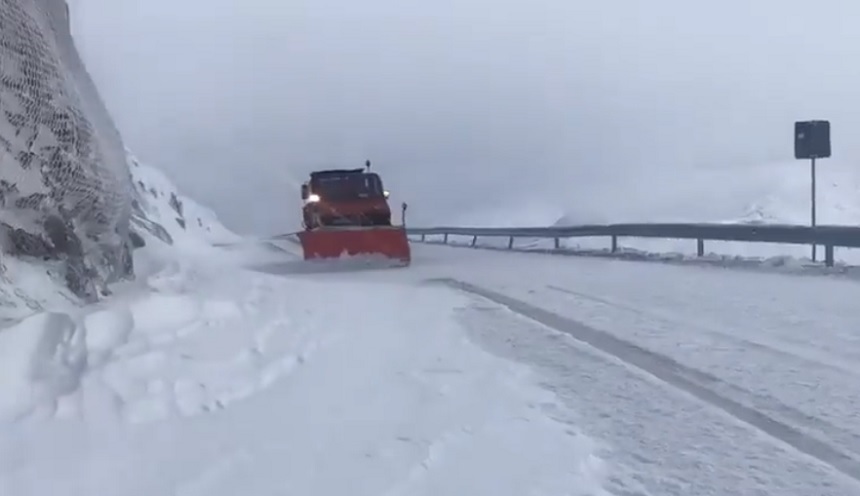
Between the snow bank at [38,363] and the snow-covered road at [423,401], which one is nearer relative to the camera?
the snow-covered road at [423,401]

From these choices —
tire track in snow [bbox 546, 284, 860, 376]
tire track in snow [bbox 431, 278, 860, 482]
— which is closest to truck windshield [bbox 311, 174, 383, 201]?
tire track in snow [bbox 431, 278, 860, 482]

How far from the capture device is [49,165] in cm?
689

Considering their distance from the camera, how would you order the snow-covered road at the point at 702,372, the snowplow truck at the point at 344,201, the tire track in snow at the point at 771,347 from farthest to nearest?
the snowplow truck at the point at 344,201, the tire track in snow at the point at 771,347, the snow-covered road at the point at 702,372

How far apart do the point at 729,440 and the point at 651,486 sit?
2.59 feet

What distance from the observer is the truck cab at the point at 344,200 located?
21141 millimetres

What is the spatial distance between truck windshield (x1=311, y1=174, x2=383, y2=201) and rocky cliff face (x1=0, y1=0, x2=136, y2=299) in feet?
40.4

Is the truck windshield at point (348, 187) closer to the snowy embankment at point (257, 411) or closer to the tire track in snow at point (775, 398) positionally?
the snowy embankment at point (257, 411)

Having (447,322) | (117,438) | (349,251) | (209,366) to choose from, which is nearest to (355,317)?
(447,322)

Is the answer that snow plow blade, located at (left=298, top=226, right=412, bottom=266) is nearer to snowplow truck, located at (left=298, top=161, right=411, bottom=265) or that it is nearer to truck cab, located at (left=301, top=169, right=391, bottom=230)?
snowplow truck, located at (left=298, top=161, right=411, bottom=265)

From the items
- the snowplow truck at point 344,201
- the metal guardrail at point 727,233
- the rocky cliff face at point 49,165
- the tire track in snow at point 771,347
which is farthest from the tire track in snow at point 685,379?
the snowplow truck at point 344,201

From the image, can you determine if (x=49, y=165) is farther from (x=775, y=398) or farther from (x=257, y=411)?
(x=775, y=398)

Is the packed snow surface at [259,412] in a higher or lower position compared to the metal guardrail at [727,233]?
lower

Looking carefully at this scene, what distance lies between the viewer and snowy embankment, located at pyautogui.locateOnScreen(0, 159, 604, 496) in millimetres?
3982

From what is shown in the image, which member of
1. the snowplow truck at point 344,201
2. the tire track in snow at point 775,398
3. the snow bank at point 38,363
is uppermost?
the snowplow truck at point 344,201
